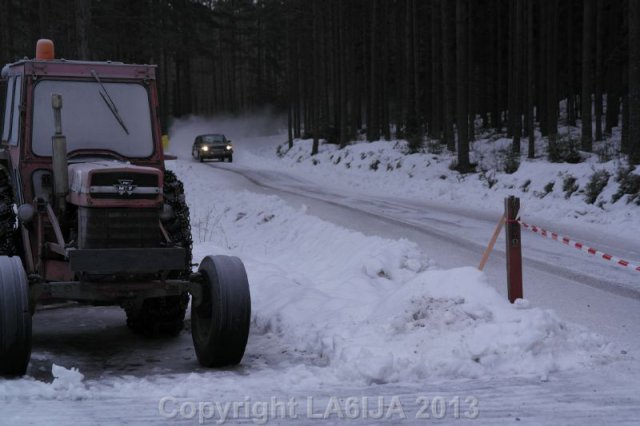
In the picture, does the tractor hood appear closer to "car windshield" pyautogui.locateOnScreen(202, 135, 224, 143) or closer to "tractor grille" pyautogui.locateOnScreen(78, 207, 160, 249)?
"tractor grille" pyautogui.locateOnScreen(78, 207, 160, 249)

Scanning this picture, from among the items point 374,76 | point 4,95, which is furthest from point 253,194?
point 374,76

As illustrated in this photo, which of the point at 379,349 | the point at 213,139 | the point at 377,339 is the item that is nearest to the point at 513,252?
→ the point at 377,339

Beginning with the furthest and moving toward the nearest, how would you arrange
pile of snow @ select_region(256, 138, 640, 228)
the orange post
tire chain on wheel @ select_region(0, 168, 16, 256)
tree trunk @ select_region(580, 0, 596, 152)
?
tree trunk @ select_region(580, 0, 596, 152) → pile of snow @ select_region(256, 138, 640, 228) → the orange post → tire chain on wheel @ select_region(0, 168, 16, 256)

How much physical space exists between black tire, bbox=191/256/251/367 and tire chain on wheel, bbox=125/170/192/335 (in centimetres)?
67

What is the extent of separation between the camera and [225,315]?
6.73 meters

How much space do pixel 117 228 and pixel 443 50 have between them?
23.7m

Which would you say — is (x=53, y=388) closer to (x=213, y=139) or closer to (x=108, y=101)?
(x=108, y=101)

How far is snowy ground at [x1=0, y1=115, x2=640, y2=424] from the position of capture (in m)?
5.33

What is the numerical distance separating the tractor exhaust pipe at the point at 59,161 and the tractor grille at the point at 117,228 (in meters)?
0.37

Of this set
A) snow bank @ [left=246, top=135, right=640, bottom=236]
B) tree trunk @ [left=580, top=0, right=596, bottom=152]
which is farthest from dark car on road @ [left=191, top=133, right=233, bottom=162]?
tree trunk @ [left=580, top=0, right=596, bottom=152]

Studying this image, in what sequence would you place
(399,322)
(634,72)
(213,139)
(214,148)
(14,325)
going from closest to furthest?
(14,325) → (399,322) → (634,72) → (214,148) → (213,139)

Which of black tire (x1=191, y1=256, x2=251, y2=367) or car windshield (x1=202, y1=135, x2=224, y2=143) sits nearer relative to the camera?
black tire (x1=191, y1=256, x2=251, y2=367)

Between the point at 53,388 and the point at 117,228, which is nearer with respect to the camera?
the point at 53,388

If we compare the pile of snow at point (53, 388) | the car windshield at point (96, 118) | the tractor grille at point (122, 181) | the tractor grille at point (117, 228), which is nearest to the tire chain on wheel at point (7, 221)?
the car windshield at point (96, 118)
